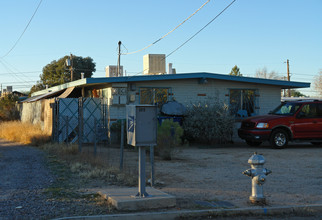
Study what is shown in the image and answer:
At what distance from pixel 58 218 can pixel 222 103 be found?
14048mm

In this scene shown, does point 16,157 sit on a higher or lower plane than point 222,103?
lower

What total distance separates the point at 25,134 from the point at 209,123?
8.41 m

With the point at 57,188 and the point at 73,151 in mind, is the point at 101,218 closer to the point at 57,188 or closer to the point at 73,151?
the point at 57,188

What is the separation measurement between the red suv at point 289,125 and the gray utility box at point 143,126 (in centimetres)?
982

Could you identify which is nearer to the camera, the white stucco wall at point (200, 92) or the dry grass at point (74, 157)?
the dry grass at point (74, 157)

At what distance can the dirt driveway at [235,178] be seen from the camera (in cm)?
731

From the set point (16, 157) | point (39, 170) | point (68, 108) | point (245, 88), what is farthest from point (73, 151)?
point (245, 88)

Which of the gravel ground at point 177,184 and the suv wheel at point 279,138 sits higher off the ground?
the suv wheel at point 279,138

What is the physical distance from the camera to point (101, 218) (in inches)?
228

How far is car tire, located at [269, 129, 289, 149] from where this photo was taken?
51.9ft

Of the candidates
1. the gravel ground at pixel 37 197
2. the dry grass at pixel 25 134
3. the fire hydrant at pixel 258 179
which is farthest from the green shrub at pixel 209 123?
the fire hydrant at pixel 258 179

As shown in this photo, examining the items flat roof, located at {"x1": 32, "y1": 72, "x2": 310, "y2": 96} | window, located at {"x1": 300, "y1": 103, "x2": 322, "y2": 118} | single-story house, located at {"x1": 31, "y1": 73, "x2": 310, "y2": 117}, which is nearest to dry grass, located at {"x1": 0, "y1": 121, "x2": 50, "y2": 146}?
single-story house, located at {"x1": 31, "y1": 73, "x2": 310, "y2": 117}

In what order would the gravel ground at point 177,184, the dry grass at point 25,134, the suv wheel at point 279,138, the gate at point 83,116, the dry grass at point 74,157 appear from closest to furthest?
the gravel ground at point 177,184, the dry grass at point 74,157, the suv wheel at point 279,138, the dry grass at point 25,134, the gate at point 83,116

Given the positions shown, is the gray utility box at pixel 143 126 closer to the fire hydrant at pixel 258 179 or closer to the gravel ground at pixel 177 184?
the gravel ground at pixel 177 184
